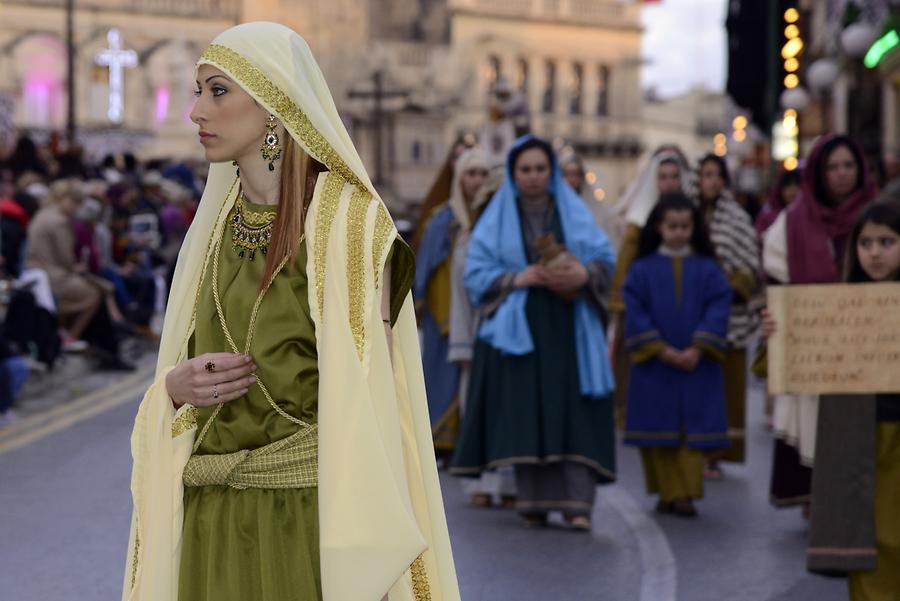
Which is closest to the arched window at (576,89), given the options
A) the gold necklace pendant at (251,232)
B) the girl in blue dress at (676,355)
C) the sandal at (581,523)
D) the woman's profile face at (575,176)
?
the woman's profile face at (575,176)

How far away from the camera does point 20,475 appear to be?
10.2 meters

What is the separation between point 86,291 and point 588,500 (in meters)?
9.50

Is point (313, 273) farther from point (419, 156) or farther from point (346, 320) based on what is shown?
point (419, 156)

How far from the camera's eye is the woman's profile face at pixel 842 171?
8594mm

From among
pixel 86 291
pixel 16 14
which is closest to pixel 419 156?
pixel 16 14

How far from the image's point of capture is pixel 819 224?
28.3 feet

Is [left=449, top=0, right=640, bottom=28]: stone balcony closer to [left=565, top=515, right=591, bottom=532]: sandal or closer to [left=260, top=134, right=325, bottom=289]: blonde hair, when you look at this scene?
[left=565, top=515, right=591, bottom=532]: sandal

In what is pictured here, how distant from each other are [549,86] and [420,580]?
277 ft

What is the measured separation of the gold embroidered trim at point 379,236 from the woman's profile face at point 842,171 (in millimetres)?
5420

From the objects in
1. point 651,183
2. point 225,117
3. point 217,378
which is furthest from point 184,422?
point 651,183

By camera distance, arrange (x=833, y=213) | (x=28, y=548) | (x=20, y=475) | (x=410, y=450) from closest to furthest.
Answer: (x=410, y=450) → (x=28, y=548) → (x=833, y=213) → (x=20, y=475)

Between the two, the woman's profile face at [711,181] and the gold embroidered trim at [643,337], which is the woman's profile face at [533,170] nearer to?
the gold embroidered trim at [643,337]

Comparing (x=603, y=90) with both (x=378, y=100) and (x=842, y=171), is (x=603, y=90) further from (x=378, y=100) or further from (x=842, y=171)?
(x=842, y=171)

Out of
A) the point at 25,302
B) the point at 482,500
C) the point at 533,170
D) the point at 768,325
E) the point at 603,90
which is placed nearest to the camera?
the point at 768,325
